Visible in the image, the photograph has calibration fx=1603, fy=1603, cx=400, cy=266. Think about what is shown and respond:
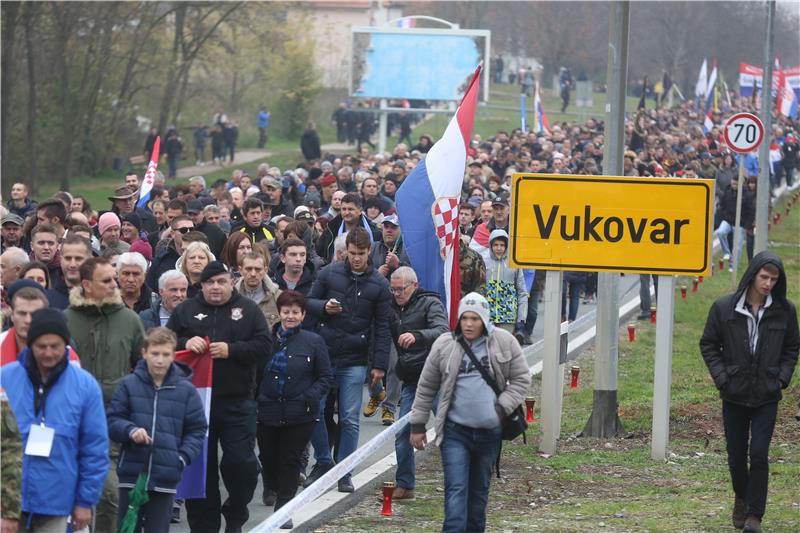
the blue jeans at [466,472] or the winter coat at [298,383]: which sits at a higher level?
the winter coat at [298,383]

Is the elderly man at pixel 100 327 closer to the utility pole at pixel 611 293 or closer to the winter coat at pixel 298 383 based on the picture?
the winter coat at pixel 298 383

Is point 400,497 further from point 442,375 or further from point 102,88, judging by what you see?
point 102,88

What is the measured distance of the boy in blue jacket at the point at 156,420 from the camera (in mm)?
8492

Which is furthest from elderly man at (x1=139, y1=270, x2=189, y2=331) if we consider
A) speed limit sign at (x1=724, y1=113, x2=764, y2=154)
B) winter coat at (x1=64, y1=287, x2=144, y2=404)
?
speed limit sign at (x1=724, y1=113, x2=764, y2=154)

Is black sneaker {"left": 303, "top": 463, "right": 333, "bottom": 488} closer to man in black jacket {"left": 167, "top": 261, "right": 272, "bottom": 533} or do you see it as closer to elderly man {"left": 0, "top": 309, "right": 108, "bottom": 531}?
man in black jacket {"left": 167, "top": 261, "right": 272, "bottom": 533}

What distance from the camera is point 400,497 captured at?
36.7 feet

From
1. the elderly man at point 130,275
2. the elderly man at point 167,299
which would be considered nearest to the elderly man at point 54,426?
the elderly man at point 167,299

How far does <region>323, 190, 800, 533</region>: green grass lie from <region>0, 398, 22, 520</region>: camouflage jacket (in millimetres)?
3324

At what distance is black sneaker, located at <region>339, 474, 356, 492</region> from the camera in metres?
11.3

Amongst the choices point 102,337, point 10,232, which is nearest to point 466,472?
point 102,337

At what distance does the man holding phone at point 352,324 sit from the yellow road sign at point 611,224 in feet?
5.45

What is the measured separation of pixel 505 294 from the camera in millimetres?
16344

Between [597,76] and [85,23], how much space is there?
205 ft

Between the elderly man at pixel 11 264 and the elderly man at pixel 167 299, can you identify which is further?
the elderly man at pixel 11 264
